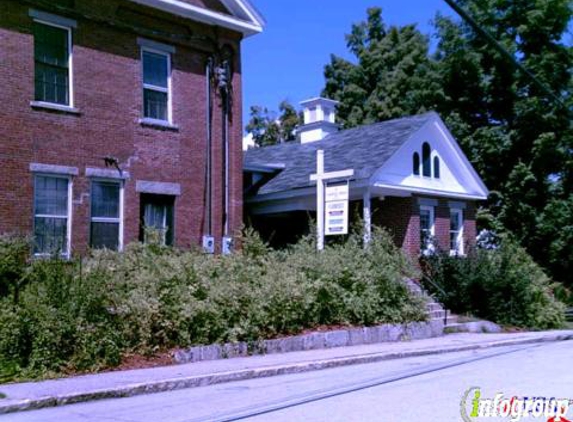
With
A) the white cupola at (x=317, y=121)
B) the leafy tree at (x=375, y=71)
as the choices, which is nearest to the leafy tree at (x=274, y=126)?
the leafy tree at (x=375, y=71)

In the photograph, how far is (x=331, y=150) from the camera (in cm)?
2384

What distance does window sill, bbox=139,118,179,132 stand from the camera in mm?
17234

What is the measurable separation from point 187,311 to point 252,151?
705 inches

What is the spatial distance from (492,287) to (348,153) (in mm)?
6070

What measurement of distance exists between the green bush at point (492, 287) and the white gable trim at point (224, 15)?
8.39m

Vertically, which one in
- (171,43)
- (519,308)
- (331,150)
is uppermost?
(171,43)

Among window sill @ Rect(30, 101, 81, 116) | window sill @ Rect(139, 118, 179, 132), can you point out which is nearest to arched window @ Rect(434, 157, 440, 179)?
window sill @ Rect(139, 118, 179, 132)

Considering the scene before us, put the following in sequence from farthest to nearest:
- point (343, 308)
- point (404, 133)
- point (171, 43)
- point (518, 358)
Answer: point (404, 133)
point (171, 43)
point (343, 308)
point (518, 358)

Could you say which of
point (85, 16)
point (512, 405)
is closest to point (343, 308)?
point (512, 405)

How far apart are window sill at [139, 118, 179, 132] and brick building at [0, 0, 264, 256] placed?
0.09 feet

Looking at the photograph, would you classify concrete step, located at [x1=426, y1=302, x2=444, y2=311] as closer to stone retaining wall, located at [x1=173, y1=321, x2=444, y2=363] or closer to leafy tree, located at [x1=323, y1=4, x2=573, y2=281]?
stone retaining wall, located at [x1=173, y1=321, x2=444, y2=363]

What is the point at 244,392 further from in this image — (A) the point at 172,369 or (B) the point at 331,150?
(B) the point at 331,150

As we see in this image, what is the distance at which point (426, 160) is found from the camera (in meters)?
22.6

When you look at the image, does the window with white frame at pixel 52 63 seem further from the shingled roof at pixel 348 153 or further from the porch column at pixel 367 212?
the porch column at pixel 367 212
